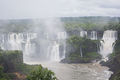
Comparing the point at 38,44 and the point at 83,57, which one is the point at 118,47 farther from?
the point at 38,44

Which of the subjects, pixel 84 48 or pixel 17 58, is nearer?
pixel 17 58

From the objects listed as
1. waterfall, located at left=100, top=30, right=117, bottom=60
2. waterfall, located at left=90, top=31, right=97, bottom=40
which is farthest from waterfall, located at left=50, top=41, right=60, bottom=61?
waterfall, located at left=100, top=30, right=117, bottom=60

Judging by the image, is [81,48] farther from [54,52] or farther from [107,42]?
[107,42]

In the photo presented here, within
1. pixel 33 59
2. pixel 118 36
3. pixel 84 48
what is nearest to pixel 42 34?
pixel 33 59

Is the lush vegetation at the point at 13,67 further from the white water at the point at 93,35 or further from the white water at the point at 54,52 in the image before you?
the white water at the point at 93,35

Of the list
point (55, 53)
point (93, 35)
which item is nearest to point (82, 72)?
point (55, 53)

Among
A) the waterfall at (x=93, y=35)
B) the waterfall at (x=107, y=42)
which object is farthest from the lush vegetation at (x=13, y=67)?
the waterfall at (x=93, y=35)
